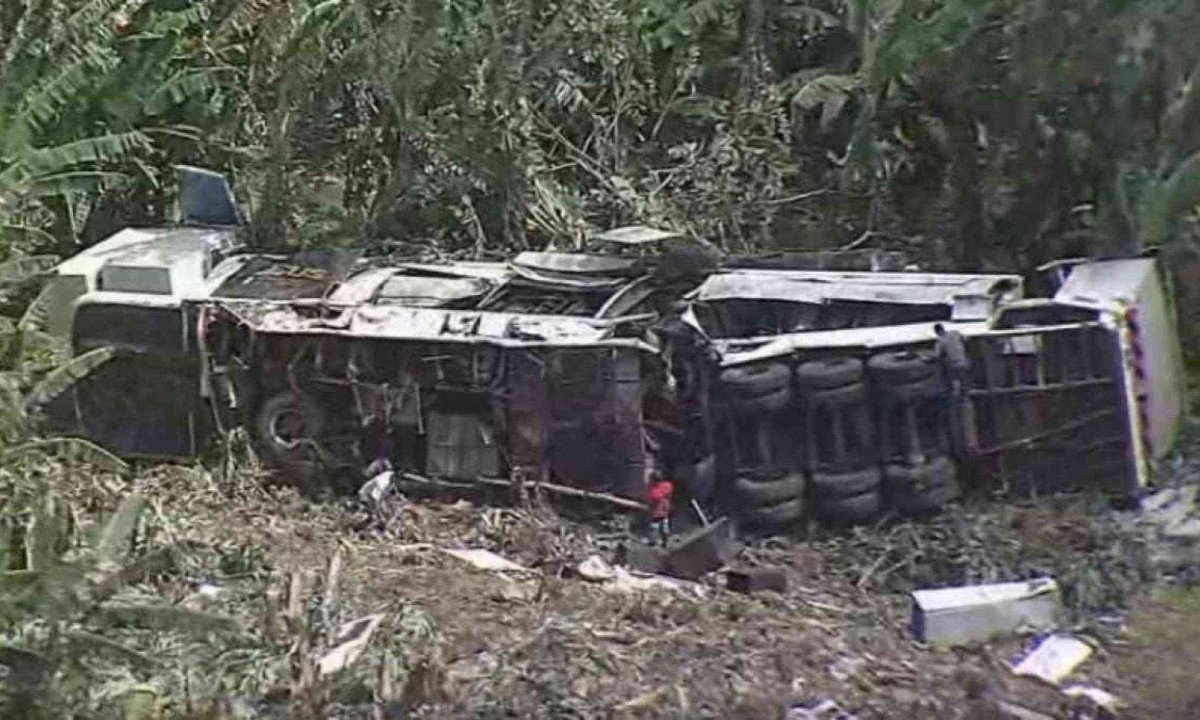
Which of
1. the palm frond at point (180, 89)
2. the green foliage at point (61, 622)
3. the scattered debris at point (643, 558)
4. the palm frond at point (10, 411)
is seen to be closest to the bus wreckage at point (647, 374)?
the scattered debris at point (643, 558)

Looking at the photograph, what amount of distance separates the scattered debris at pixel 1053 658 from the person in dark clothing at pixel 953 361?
47.1 inches

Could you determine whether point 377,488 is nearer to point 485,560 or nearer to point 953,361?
point 485,560

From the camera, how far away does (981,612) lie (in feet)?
20.7

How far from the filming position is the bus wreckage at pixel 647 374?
7238mm

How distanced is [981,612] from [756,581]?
849mm

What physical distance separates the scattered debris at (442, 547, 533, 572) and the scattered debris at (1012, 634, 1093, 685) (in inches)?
72.7

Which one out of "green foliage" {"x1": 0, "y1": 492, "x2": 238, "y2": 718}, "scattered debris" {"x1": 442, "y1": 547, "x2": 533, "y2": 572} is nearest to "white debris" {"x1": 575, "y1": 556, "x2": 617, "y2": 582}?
"scattered debris" {"x1": 442, "y1": 547, "x2": 533, "y2": 572}

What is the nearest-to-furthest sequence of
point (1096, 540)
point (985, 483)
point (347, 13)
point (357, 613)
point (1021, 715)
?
point (1021, 715) < point (357, 613) < point (1096, 540) < point (985, 483) < point (347, 13)

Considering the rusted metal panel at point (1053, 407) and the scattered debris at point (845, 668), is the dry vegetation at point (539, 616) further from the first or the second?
the rusted metal panel at point (1053, 407)

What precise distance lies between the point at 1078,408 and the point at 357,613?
2.73m

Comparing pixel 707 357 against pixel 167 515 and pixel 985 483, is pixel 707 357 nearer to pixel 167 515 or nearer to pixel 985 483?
pixel 985 483

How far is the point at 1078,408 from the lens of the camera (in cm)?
721

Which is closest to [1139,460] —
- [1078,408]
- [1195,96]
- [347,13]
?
[1078,408]

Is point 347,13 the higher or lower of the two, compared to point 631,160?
higher
